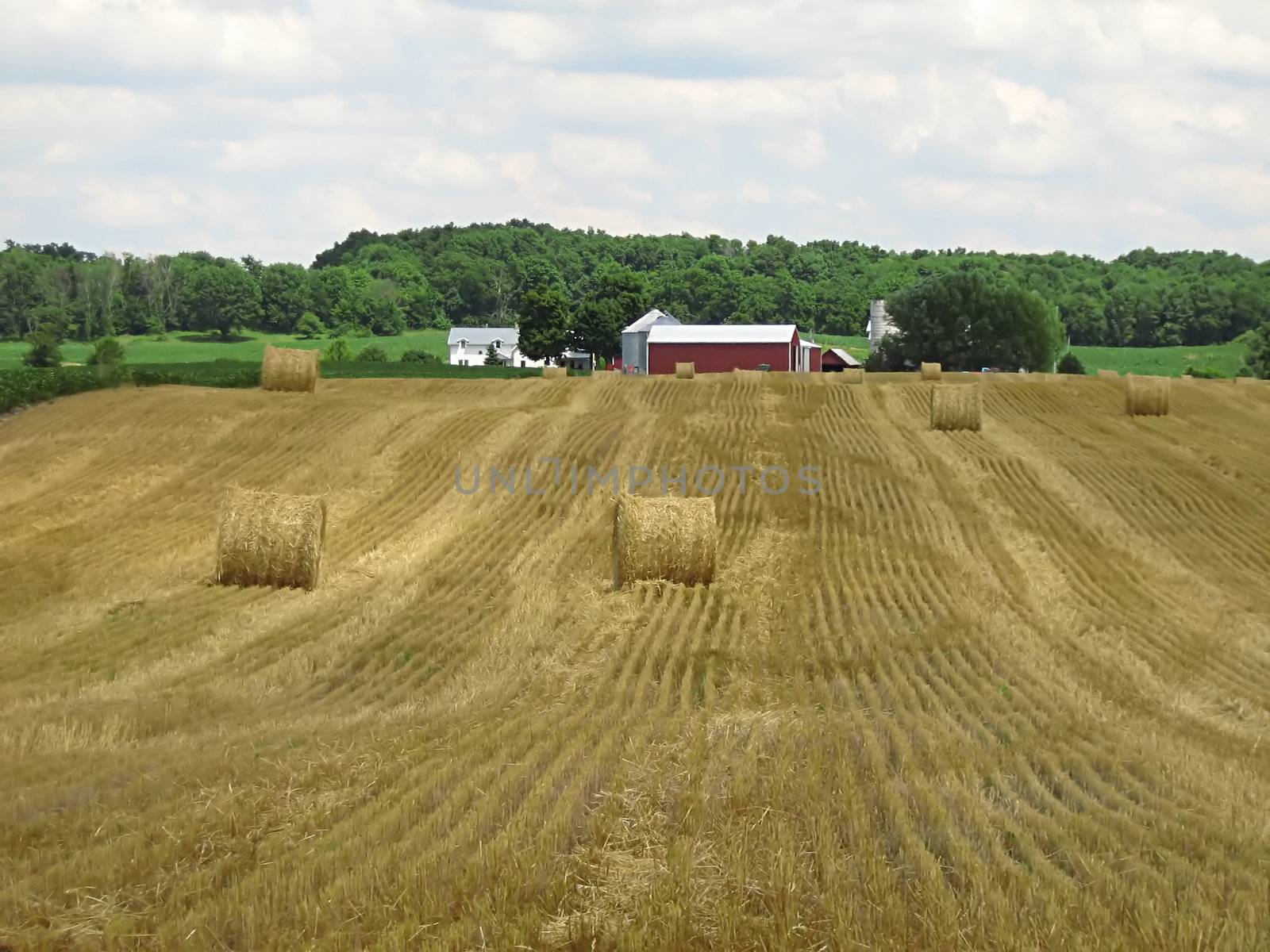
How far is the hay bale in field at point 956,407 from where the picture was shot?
32938mm

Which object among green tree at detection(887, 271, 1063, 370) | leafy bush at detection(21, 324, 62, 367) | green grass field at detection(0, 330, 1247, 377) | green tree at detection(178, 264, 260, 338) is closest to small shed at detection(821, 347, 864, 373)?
green tree at detection(887, 271, 1063, 370)

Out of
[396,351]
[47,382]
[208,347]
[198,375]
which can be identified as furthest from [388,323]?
[47,382]

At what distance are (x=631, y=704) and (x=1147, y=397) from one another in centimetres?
2779

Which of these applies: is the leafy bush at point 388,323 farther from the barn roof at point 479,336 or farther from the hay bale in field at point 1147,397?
the hay bale in field at point 1147,397

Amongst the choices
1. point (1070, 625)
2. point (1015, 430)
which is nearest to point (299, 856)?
point (1070, 625)

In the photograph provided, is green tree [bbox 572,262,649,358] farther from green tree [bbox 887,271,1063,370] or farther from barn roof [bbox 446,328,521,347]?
green tree [bbox 887,271,1063,370]

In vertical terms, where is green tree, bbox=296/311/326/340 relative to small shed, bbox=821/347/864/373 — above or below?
above

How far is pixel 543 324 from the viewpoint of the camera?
94.4 meters

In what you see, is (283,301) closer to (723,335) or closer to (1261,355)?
(723,335)

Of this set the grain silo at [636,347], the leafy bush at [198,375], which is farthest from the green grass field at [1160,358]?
the leafy bush at [198,375]

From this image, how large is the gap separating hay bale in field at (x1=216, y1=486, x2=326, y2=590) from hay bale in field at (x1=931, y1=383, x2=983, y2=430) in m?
19.2

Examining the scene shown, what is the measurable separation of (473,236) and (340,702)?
514 ft

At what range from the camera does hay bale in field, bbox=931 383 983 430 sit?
32938 millimetres

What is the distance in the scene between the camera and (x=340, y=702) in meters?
12.9
